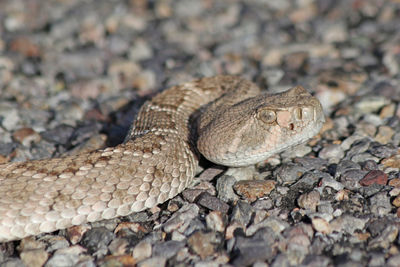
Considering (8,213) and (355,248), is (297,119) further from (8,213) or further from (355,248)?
(8,213)

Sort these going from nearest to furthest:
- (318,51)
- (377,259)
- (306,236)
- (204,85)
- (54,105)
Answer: (377,259), (306,236), (204,85), (54,105), (318,51)

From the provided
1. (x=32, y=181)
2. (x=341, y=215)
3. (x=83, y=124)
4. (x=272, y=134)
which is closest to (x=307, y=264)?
(x=341, y=215)

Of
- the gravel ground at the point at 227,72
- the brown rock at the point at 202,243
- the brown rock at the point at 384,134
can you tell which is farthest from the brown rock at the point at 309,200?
the brown rock at the point at 384,134

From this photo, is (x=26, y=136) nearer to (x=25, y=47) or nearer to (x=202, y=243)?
(x=25, y=47)

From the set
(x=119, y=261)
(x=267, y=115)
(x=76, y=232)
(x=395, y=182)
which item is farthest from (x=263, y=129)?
(x=76, y=232)

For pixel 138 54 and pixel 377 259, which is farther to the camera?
pixel 138 54

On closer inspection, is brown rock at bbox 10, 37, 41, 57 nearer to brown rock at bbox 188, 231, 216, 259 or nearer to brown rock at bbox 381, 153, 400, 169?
brown rock at bbox 188, 231, 216, 259

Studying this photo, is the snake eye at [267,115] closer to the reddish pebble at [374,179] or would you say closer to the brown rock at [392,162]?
the reddish pebble at [374,179]
